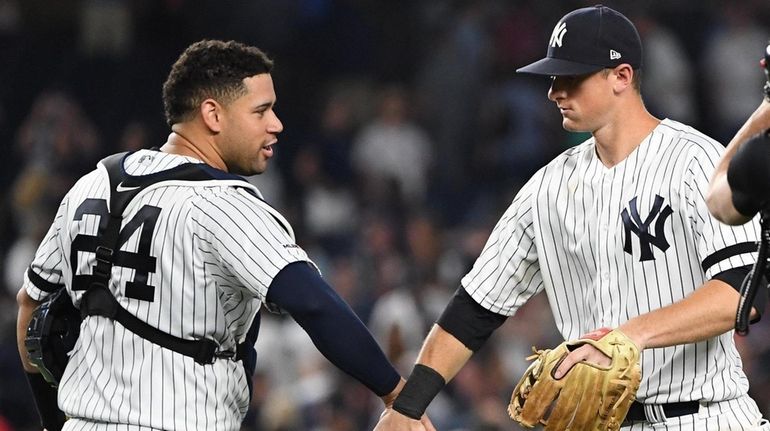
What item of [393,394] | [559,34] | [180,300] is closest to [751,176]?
[559,34]

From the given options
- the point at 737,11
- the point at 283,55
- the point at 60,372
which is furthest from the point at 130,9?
the point at 60,372

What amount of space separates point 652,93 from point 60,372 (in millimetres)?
7414

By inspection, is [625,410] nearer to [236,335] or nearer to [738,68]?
[236,335]

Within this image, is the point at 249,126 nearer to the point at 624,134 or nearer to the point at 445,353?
the point at 445,353

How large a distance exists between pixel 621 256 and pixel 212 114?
4.26 ft

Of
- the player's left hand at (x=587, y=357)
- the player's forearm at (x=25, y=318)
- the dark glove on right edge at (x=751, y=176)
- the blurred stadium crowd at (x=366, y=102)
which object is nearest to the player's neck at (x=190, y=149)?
the player's forearm at (x=25, y=318)

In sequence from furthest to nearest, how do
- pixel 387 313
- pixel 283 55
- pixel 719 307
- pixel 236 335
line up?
pixel 283 55, pixel 387 313, pixel 236 335, pixel 719 307

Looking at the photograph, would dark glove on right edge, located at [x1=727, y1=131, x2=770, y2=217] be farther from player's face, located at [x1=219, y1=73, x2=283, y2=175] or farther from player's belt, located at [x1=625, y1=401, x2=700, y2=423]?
player's face, located at [x1=219, y1=73, x2=283, y2=175]

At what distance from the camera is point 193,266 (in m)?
3.75

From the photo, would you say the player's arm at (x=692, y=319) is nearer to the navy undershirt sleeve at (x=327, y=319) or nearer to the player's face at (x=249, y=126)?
the navy undershirt sleeve at (x=327, y=319)

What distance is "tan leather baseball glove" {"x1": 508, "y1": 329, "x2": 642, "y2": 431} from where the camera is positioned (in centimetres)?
368

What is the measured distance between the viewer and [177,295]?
375 cm

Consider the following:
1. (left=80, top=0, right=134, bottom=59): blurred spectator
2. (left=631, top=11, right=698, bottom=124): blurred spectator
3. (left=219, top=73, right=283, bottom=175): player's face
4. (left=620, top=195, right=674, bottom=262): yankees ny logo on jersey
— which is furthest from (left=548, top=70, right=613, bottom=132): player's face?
(left=80, top=0, right=134, bottom=59): blurred spectator

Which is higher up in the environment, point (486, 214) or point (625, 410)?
point (625, 410)
